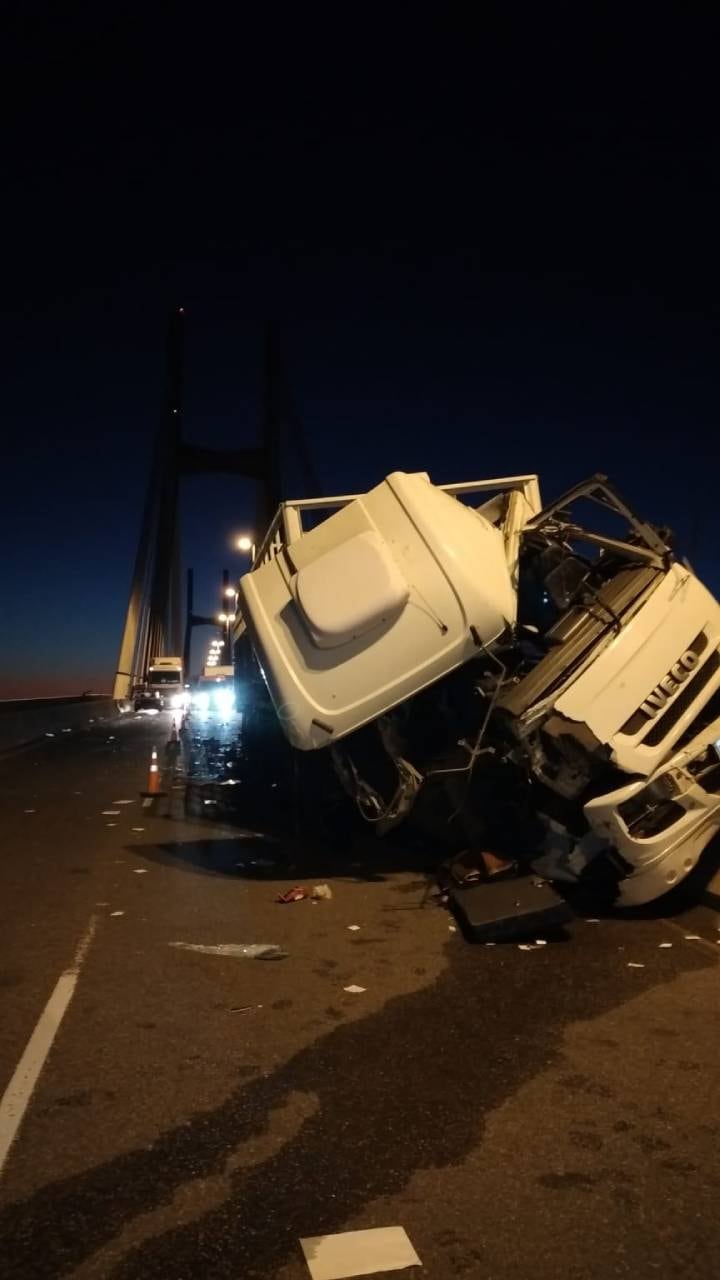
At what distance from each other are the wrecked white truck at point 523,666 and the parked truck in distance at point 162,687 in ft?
121

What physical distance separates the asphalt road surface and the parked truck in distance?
37025 mm

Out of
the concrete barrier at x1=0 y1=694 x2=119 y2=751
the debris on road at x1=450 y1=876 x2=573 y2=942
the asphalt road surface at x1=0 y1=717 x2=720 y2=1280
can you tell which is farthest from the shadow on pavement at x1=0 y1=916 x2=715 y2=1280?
the concrete barrier at x1=0 y1=694 x2=119 y2=751

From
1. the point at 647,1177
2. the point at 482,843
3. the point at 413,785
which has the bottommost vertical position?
the point at 647,1177

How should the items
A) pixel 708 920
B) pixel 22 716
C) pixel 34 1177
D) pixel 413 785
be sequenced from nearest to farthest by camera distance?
pixel 34 1177
pixel 708 920
pixel 413 785
pixel 22 716

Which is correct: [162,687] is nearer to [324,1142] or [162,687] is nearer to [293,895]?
[293,895]

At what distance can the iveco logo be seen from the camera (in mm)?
6023

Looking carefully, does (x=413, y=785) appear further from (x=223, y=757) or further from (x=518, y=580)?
(x=223, y=757)

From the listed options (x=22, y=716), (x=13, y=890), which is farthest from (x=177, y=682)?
(x=13, y=890)

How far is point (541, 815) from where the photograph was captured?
247 inches

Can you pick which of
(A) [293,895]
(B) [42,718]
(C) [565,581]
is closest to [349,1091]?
(A) [293,895]

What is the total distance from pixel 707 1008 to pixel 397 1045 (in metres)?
1.55

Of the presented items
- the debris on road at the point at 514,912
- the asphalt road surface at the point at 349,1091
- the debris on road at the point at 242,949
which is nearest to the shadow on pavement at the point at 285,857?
the asphalt road surface at the point at 349,1091

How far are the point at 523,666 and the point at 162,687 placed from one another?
127 ft

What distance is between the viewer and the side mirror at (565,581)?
6.71 m
